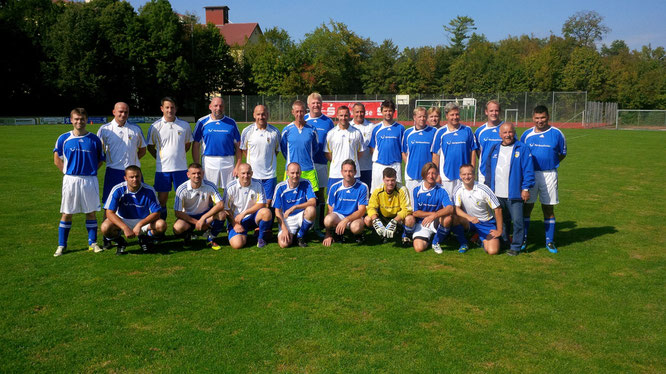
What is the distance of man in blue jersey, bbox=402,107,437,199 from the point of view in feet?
21.6

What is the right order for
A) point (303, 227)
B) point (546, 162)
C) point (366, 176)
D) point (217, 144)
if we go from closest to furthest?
point (546, 162), point (303, 227), point (217, 144), point (366, 176)

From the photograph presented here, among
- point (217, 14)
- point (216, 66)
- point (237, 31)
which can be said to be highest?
point (217, 14)

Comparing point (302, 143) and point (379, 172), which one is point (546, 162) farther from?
point (302, 143)

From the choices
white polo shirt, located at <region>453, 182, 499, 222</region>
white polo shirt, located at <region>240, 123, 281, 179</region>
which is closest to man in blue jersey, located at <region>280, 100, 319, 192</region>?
white polo shirt, located at <region>240, 123, 281, 179</region>

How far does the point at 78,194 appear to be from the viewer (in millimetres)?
5844

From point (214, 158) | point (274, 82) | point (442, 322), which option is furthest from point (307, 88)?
point (442, 322)

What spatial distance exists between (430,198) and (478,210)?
62 centimetres

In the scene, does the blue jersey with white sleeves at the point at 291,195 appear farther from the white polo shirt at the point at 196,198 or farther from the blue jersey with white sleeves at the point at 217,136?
the blue jersey with white sleeves at the point at 217,136

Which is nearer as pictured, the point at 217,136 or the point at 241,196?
the point at 241,196

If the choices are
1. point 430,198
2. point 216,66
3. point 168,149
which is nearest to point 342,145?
point 430,198

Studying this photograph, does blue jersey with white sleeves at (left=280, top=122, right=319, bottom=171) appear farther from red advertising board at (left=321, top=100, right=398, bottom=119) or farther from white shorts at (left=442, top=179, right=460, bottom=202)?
Answer: red advertising board at (left=321, top=100, right=398, bottom=119)

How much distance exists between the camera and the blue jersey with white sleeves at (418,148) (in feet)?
21.7

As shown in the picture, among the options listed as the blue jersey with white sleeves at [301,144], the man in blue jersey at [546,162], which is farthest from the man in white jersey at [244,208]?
the man in blue jersey at [546,162]

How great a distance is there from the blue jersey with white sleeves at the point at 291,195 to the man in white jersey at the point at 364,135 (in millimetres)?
1170
